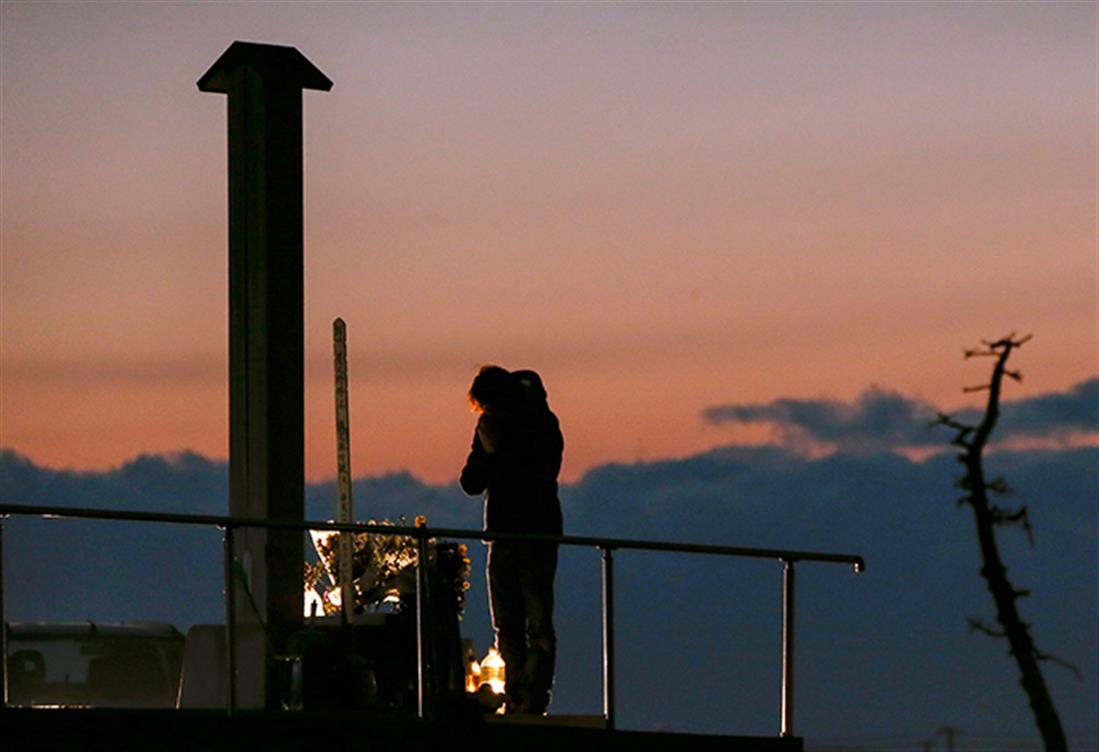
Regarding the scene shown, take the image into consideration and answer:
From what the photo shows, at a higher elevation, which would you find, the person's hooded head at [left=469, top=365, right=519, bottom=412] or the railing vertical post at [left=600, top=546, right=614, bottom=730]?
the person's hooded head at [left=469, top=365, right=519, bottom=412]

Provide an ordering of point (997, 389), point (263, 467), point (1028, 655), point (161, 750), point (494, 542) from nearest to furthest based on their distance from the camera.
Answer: point (161, 750) → point (494, 542) → point (263, 467) → point (997, 389) → point (1028, 655)

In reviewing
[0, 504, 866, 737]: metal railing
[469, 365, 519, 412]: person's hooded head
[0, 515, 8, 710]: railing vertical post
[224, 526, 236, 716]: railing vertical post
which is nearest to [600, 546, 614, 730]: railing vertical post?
[0, 504, 866, 737]: metal railing

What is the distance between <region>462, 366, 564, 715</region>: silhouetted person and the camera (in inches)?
555

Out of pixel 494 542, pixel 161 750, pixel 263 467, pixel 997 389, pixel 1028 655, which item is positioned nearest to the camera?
pixel 161 750

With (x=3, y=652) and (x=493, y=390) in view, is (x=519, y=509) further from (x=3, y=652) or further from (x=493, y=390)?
(x=3, y=652)

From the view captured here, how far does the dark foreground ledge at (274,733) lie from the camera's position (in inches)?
484

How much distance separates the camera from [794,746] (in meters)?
14.7

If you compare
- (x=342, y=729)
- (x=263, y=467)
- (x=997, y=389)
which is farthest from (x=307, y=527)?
(x=997, y=389)

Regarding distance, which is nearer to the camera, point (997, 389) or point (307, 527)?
point (307, 527)

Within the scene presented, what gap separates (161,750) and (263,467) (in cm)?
327

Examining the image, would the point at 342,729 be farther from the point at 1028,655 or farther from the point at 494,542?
the point at 1028,655

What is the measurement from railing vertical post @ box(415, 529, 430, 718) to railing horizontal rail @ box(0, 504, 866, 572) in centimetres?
9

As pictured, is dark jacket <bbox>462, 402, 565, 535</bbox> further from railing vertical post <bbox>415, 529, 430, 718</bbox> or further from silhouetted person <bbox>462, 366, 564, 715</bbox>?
railing vertical post <bbox>415, 529, 430, 718</bbox>

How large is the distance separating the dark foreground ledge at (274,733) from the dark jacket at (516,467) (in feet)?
3.50
